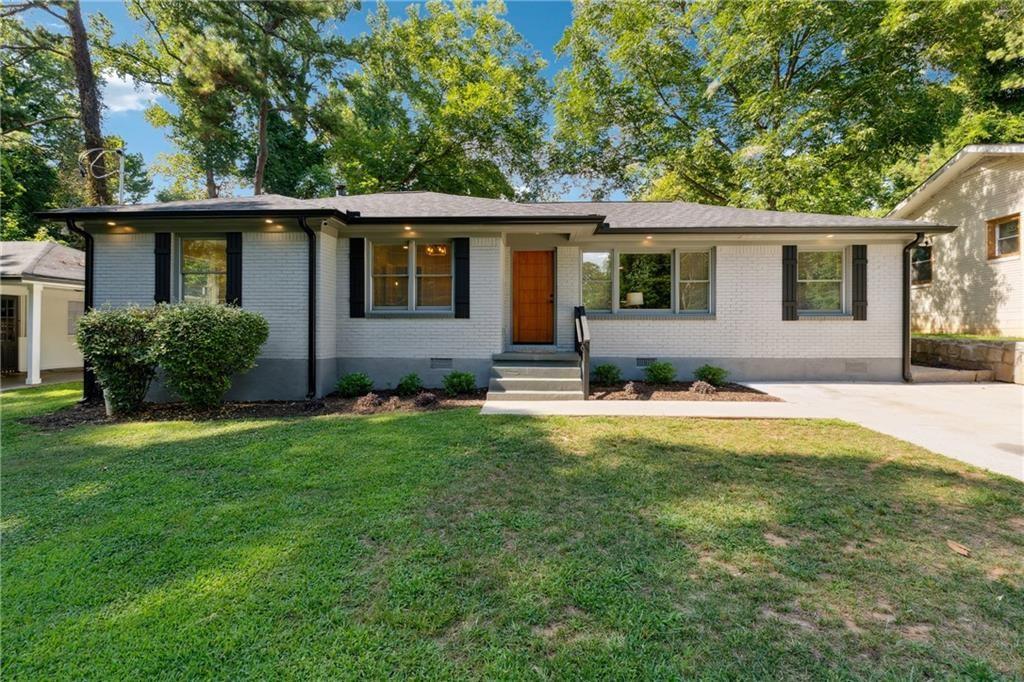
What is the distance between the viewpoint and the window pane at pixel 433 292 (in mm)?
8531

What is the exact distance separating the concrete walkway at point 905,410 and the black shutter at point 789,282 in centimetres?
154

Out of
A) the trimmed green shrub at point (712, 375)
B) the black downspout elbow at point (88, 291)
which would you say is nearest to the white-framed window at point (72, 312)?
the black downspout elbow at point (88, 291)

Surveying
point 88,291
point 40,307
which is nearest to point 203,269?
point 88,291

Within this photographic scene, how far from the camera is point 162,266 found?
771 cm

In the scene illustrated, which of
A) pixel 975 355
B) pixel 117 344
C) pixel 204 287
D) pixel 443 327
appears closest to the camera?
pixel 117 344

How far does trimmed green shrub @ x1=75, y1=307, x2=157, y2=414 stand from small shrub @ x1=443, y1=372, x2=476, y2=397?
425 centimetres

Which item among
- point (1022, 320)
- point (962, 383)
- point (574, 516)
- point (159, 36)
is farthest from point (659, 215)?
point (159, 36)

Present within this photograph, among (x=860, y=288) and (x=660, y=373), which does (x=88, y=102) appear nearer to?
(x=660, y=373)

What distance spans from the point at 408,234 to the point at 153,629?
7167 millimetres

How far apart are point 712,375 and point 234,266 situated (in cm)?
903

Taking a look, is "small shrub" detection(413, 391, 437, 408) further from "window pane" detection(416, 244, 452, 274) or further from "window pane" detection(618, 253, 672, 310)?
"window pane" detection(618, 253, 672, 310)

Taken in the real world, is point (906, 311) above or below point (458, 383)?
above

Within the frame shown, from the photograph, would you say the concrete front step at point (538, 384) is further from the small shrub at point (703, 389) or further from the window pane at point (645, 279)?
the window pane at point (645, 279)

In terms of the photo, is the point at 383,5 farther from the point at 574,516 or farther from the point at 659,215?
the point at 574,516
